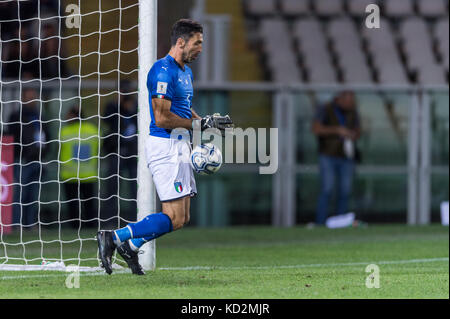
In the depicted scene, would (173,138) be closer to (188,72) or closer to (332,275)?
(188,72)

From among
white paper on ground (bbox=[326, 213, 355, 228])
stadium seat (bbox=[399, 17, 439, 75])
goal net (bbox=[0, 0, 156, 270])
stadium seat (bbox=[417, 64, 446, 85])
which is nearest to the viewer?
goal net (bbox=[0, 0, 156, 270])

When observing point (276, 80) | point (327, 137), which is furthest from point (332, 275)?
point (276, 80)

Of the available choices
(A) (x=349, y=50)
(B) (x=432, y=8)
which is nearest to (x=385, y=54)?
(A) (x=349, y=50)

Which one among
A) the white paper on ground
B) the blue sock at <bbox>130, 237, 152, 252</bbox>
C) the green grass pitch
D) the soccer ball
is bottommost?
the white paper on ground

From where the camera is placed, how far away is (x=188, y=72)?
733 centimetres

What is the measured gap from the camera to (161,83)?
7.01m

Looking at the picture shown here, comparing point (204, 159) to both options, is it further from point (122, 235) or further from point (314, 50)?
point (314, 50)

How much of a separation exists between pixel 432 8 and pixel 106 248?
14.3 metres

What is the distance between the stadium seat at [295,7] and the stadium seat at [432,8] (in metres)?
2.18

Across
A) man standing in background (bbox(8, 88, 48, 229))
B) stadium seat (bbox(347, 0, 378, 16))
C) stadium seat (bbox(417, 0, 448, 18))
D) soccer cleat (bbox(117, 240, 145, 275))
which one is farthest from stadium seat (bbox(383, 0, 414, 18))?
soccer cleat (bbox(117, 240, 145, 275))

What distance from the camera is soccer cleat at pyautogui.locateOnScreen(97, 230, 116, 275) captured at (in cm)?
714

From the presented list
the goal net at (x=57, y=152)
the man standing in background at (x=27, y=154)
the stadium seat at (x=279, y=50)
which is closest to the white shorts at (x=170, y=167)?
the goal net at (x=57, y=152)
